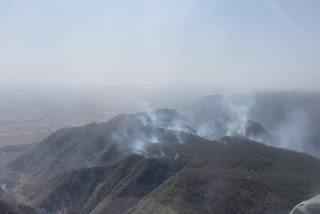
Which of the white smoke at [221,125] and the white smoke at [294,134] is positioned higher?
the white smoke at [221,125]

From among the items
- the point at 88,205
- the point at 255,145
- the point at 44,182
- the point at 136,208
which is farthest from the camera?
the point at 44,182

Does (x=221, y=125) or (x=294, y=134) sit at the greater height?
(x=221, y=125)

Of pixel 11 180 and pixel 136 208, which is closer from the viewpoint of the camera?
pixel 136 208

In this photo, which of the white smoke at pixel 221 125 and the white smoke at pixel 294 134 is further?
the white smoke at pixel 294 134

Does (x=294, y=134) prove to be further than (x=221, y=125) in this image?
Yes

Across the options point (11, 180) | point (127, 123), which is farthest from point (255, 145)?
point (11, 180)

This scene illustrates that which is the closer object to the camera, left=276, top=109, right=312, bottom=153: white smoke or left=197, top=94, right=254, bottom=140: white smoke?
left=197, top=94, right=254, bottom=140: white smoke

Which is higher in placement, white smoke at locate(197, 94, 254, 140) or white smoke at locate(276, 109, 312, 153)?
white smoke at locate(197, 94, 254, 140)

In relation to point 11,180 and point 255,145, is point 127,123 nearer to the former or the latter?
point 11,180

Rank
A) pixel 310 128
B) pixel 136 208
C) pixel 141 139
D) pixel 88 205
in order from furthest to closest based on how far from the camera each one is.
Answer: pixel 310 128 < pixel 141 139 < pixel 88 205 < pixel 136 208

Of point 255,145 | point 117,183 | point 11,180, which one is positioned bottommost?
point 11,180

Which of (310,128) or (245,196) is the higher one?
(245,196)
